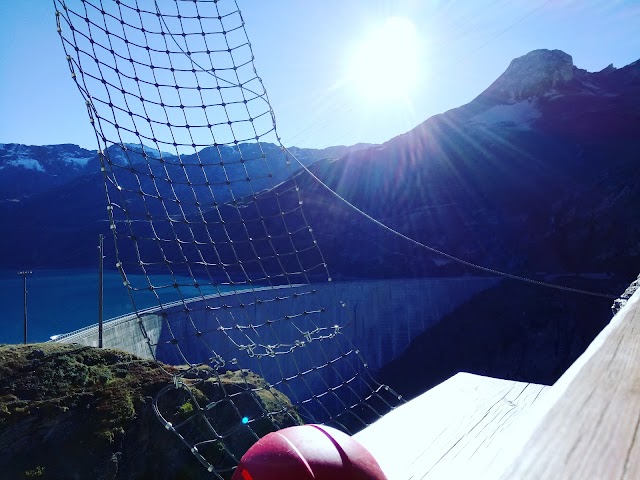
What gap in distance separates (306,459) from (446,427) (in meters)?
0.67

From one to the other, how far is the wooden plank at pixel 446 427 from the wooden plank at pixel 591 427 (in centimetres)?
21

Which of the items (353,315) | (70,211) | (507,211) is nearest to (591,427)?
(353,315)

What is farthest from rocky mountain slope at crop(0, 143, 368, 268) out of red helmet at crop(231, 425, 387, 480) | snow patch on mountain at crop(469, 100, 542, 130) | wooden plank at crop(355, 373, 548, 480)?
red helmet at crop(231, 425, 387, 480)

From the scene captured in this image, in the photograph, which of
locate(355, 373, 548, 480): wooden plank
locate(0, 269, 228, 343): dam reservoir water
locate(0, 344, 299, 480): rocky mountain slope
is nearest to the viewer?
locate(355, 373, 548, 480): wooden plank

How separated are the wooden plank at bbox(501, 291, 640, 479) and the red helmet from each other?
42 centimetres

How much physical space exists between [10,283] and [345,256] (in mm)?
50124

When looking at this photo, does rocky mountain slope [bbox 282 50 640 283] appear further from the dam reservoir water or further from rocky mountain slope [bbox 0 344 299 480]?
rocky mountain slope [bbox 0 344 299 480]

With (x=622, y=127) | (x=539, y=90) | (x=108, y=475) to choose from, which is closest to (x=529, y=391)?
(x=108, y=475)

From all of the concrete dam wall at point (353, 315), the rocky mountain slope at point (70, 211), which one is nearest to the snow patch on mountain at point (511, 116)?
the concrete dam wall at point (353, 315)

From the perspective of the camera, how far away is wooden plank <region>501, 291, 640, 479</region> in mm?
655

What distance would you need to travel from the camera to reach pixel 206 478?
10.6 m

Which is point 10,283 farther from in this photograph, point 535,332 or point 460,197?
point 535,332

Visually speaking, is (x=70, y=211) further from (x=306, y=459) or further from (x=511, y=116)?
(x=306, y=459)

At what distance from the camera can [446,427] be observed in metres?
1.50
